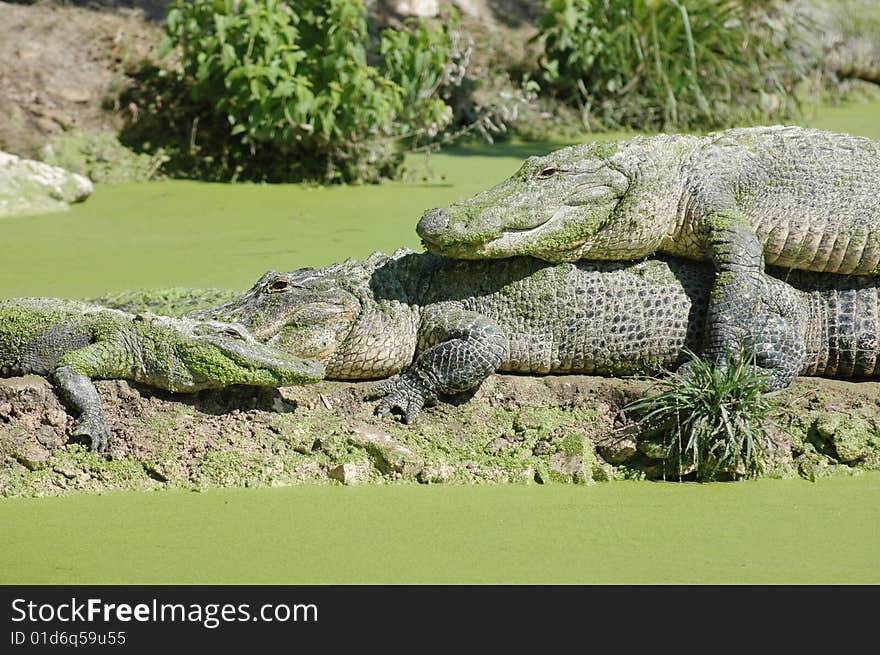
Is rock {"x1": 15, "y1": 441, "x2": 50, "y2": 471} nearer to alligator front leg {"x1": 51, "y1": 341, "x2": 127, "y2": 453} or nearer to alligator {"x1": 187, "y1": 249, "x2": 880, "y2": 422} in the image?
alligator front leg {"x1": 51, "y1": 341, "x2": 127, "y2": 453}

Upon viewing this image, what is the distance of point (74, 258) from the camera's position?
23.7ft

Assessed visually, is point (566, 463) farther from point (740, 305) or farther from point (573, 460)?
point (740, 305)

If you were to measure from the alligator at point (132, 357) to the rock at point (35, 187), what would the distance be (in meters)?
4.02

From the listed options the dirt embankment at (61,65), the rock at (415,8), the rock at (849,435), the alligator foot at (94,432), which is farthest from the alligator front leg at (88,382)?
the rock at (415,8)

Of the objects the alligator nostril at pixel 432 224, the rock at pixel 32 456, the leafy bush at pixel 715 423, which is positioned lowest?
the rock at pixel 32 456

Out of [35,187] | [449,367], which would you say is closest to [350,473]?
[449,367]

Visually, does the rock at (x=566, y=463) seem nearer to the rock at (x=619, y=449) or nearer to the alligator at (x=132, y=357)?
the rock at (x=619, y=449)

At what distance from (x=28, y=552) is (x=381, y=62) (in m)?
8.21

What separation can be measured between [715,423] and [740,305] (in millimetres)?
490

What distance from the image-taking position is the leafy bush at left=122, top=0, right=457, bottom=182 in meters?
8.70

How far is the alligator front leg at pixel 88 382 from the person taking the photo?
14.1ft

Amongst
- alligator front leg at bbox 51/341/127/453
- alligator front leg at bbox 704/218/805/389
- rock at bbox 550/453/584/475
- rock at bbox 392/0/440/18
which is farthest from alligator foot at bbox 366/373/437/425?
rock at bbox 392/0/440/18
